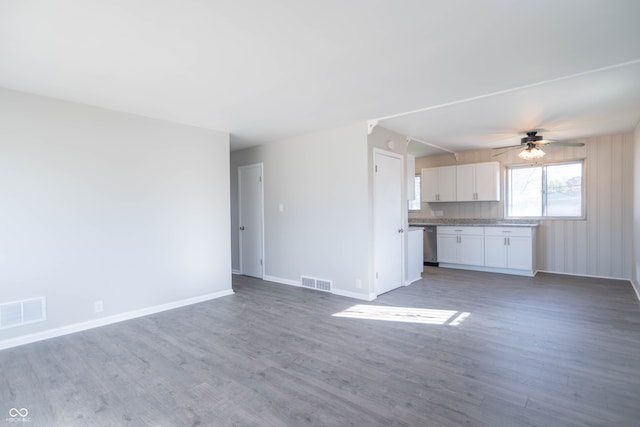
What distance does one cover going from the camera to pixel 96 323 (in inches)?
139

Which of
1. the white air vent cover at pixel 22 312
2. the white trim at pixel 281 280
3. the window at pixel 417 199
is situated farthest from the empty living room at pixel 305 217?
the window at pixel 417 199

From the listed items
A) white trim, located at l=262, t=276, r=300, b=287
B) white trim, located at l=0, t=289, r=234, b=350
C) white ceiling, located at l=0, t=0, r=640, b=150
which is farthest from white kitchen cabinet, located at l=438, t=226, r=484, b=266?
white trim, located at l=0, t=289, r=234, b=350

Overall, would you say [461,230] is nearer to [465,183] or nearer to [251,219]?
[465,183]

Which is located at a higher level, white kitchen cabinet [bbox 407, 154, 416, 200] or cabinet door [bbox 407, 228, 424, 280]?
white kitchen cabinet [bbox 407, 154, 416, 200]

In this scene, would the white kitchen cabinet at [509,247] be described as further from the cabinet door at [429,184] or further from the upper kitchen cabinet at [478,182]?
the cabinet door at [429,184]

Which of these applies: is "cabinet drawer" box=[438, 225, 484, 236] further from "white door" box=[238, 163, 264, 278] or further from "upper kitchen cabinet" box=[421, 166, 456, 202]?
"white door" box=[238, 163, 264, 278]

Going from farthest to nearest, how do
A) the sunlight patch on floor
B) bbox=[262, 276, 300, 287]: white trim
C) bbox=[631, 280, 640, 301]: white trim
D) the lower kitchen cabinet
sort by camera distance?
the lower kitchen cabinet < bbox=[262, 276, 300, 287]: white trim < bbox=[631, 280, 640, 301]: white trim < the sunlight patch on floor

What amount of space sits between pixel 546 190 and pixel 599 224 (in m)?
0.99

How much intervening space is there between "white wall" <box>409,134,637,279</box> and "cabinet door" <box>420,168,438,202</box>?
6.62 feet

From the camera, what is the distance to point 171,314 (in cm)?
394

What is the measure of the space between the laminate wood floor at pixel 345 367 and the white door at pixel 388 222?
28.4 inches

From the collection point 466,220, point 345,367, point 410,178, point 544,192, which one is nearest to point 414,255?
point 410,178

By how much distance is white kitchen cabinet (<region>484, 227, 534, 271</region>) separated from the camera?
575 centimetres

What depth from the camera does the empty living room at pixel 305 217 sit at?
208cm
